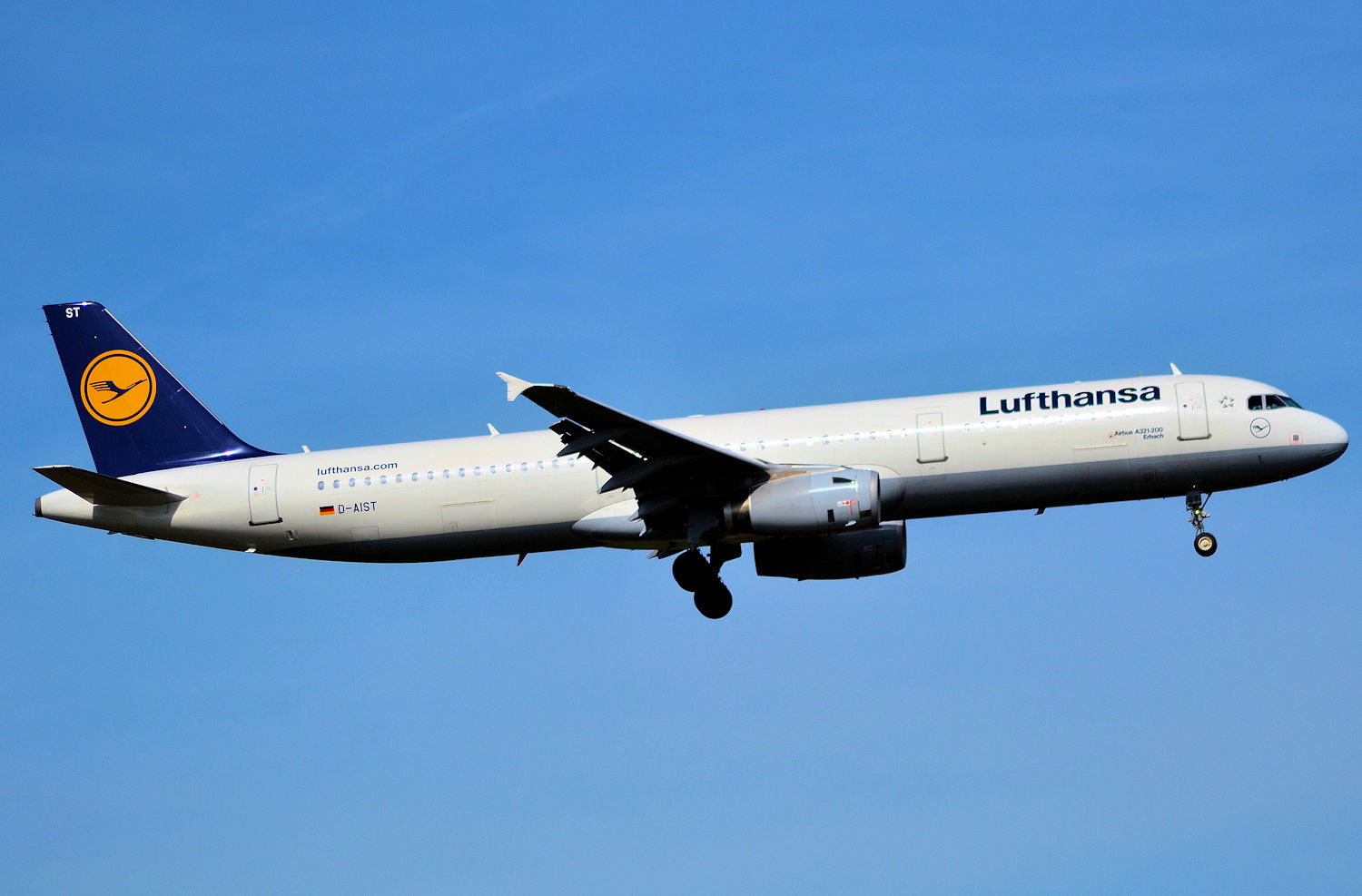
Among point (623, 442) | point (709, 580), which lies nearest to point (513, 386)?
point (623, 442)

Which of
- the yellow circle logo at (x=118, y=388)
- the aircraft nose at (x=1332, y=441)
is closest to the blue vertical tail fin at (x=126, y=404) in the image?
the yellow circle logo at (x=118, y=388)

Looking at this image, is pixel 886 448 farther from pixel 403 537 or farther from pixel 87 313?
pixel 87 313

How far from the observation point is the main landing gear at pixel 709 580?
36375 millimetres

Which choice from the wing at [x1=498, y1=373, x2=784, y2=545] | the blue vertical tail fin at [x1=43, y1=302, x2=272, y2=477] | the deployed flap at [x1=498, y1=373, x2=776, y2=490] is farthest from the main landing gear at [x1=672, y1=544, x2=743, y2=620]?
the blue vertical tail fin at [x1=43, y1=302, x2=272, y2=477]

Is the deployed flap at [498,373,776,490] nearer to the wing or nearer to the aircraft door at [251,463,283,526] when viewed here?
the wing

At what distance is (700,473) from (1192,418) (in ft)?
35.8

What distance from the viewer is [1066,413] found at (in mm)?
33031

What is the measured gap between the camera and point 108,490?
35.3 meters

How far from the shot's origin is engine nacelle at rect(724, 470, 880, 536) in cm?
3166

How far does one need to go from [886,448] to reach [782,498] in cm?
282

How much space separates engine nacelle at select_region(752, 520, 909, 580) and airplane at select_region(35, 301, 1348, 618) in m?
0.04

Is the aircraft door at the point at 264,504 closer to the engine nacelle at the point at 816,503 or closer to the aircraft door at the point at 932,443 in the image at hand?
the engine nacelle at the point at 816,503

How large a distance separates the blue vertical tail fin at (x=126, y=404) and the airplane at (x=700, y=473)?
0.06 metres

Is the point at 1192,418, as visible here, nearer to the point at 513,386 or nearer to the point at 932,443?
the point at 932,443
